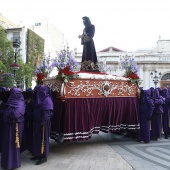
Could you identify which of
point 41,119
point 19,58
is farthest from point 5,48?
point 41,119

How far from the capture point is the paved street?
14.8 ft

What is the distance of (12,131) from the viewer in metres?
4.28

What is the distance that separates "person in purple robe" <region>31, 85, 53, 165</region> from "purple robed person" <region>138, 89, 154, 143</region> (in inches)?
123

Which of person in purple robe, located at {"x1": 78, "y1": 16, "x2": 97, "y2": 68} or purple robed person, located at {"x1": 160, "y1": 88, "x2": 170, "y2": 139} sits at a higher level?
person in purple robe, located at {"x1": 78, "y1": 16, "x2": 97, "y2": 68}

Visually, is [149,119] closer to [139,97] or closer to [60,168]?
[139,97]

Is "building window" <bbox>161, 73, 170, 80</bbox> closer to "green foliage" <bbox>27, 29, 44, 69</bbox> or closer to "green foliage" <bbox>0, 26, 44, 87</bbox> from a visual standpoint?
"green foliage" <bbox>27, 29, 44, 69</bbox>

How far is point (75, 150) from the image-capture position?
226 inches

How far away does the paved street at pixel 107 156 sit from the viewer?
450 centimetres

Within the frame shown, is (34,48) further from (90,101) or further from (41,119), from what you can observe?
(41,119)

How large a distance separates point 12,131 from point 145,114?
3.96m

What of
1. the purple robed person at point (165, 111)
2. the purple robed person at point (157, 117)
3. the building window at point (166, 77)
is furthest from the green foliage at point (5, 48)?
the building window at point (166, 77)

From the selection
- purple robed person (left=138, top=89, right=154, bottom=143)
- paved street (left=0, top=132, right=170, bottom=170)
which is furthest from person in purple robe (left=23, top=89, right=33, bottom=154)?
purple robed person (left=138, top=89, right=154, bottom=143)

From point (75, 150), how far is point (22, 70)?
15.2 metres

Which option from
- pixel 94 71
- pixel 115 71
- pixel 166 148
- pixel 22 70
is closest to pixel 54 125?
pixel 94 71
